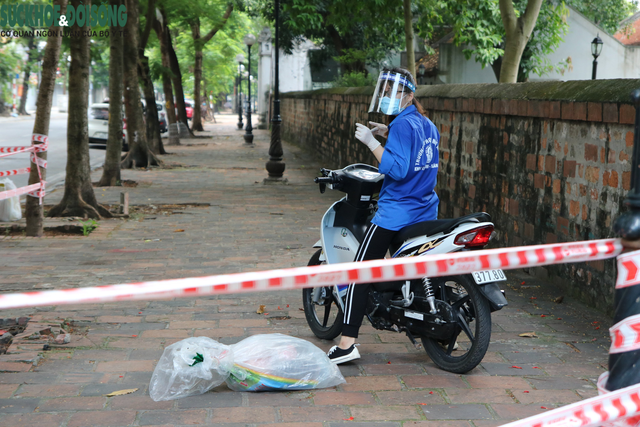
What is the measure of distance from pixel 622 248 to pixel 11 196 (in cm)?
835

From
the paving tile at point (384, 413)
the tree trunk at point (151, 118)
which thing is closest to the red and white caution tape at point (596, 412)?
the paving tile at point (384, 413)

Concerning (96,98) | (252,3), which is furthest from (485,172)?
(96,98)

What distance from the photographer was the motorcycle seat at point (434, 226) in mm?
3957

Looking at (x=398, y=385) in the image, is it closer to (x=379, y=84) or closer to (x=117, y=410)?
(x=117, y=410)

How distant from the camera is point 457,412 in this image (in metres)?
3.59

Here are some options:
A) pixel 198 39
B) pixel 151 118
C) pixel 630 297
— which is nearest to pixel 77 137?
pixel 630 297

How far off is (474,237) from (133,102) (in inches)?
544

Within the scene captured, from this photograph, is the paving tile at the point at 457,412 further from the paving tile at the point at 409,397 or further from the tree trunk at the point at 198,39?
the tree trunk at the point at 198,39

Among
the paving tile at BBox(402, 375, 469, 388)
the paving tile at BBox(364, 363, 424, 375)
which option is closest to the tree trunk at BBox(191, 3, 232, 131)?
the paving tile at BBox(364, 363, 424, 375)

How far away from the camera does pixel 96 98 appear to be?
320 feet

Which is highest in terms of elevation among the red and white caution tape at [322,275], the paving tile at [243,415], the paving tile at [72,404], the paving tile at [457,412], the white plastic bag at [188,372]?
the red and white caution tape at [322,275]

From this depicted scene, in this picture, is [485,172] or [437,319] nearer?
[437,319]

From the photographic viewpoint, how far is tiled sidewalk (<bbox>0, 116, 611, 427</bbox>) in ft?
11.7

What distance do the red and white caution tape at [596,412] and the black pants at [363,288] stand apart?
221cm
